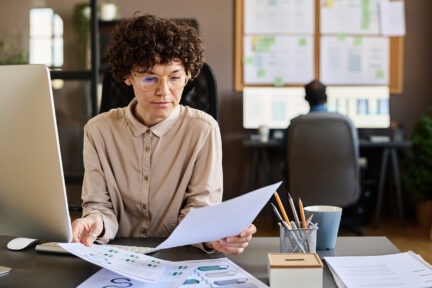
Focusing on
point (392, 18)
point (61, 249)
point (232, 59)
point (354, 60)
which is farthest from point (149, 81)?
point (392, 18)

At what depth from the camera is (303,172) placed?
11.8ft

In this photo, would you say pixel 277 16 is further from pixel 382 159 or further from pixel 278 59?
pixel 382 159

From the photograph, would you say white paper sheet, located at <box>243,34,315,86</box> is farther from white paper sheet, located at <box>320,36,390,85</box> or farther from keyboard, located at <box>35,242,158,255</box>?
keyboard, located at <box>35,242,158,255</box>

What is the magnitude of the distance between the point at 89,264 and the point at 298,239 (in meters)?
0.41

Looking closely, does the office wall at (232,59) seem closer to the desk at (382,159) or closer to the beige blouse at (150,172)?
the desk at (382,159)

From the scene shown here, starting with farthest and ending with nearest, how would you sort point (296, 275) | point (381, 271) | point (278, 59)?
point (278, 59)
point (381, 271)
point (296, 275)

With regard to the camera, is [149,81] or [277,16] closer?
[149,81]

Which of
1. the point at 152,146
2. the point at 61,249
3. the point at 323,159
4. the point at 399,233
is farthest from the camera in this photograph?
the point at 399,233

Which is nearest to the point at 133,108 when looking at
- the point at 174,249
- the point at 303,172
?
the point at 174,249

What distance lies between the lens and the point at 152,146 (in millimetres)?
1505

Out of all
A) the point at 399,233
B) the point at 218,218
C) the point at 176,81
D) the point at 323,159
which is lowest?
the point at 399,233

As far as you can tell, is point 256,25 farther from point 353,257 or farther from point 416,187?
point 353,257

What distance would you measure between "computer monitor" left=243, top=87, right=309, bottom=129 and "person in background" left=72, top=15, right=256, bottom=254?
10.5ft

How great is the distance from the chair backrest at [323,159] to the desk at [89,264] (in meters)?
2.23
